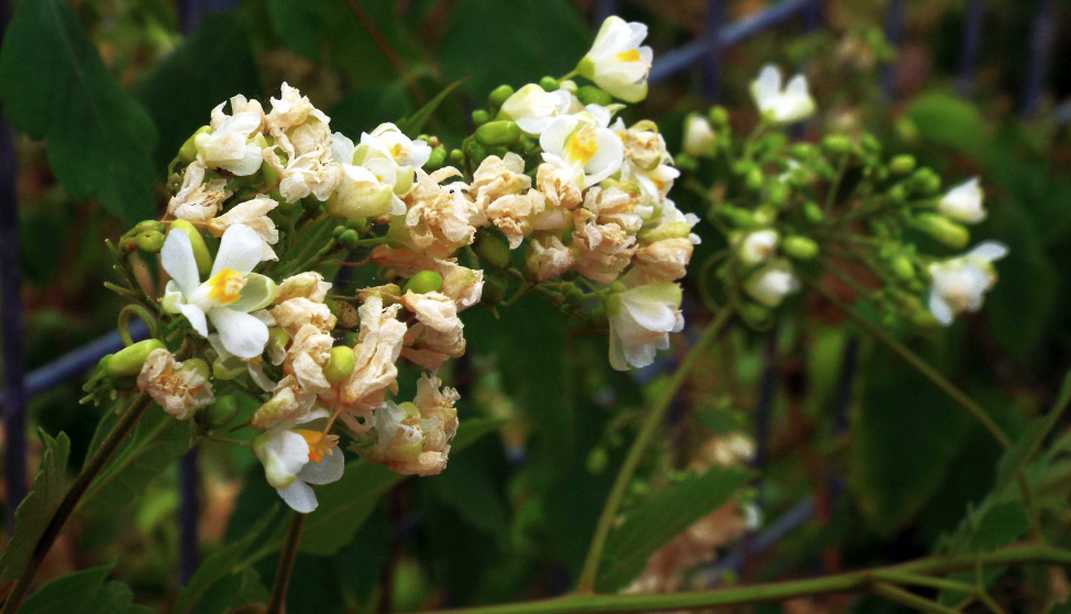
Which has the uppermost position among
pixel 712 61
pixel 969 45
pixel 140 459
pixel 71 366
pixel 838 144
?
pixel 140 459

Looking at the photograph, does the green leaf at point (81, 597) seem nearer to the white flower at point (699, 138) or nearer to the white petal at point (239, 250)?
the white petal at point (239, 250)

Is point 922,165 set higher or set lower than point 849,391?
higher

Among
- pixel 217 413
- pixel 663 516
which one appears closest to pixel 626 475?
pixel 663 516

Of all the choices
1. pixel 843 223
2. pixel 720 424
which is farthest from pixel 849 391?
pixel 843 223

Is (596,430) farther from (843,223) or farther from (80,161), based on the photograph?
(80,161)

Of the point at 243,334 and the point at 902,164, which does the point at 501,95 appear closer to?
the point at 243,334

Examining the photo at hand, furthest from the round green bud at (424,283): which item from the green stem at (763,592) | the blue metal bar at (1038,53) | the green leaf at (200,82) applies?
the blue metal bar at (1038,53)

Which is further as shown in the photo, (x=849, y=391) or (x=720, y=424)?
(x=849, y=391)
